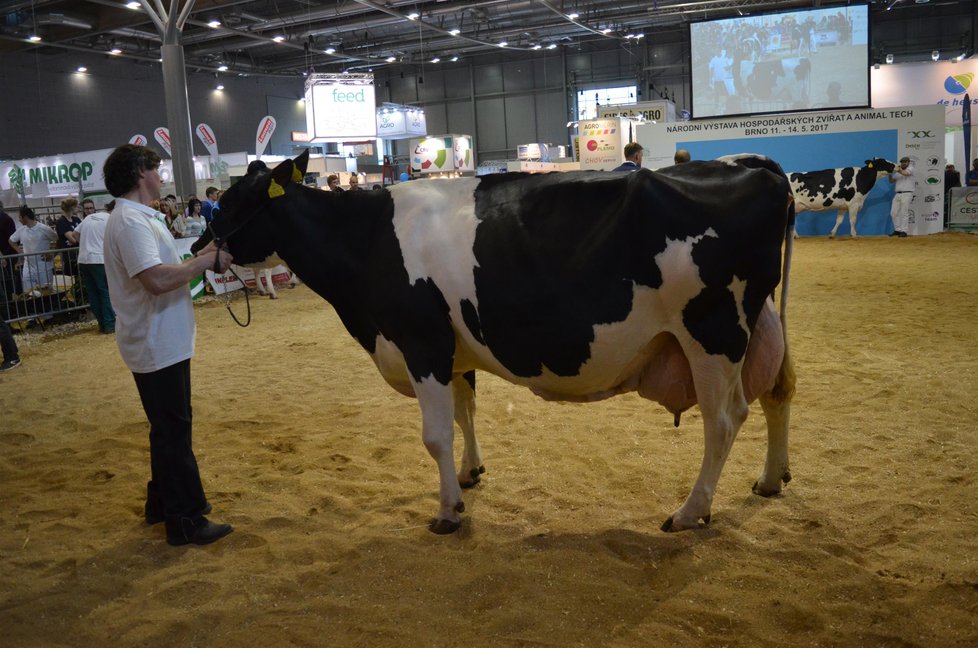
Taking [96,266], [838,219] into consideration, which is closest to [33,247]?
[96,266]

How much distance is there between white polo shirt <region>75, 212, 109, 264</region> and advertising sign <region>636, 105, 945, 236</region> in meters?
13.5

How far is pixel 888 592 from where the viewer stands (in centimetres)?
311

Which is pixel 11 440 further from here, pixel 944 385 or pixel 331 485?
pixel 944 385

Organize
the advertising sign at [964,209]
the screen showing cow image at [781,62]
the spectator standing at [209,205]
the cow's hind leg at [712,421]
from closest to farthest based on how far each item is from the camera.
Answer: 1. the cow's hind leg at [712,421]
2. the spectator standing at [209,205]
3. the screen showing cow image at [781,62]
4. the advertising sign at [964,209]

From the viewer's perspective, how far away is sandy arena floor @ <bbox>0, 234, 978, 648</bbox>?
10.0ft

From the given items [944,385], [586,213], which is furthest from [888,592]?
[944,385]

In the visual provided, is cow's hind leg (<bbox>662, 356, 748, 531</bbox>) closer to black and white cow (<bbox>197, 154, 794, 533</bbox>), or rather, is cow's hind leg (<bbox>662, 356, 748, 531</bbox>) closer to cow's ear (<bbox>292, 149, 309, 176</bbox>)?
black and white cow (<bbox>197, 154, 794, 533</bbox>)

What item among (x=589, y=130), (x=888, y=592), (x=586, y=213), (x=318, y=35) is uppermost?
(x=318, y=35)

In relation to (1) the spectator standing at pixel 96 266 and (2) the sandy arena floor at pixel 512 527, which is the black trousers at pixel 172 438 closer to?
(2) the sandy arena floor at pixel 512 527

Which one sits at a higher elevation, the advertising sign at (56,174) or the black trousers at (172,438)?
the advertising sign at (56,174)

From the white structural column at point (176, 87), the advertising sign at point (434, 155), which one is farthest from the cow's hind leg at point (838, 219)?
the white structural column at point (176, 87)

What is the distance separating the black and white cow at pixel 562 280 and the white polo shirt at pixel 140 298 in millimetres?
432

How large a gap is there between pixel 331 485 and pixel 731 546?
2.35 meters

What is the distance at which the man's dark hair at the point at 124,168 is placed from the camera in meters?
3.74
